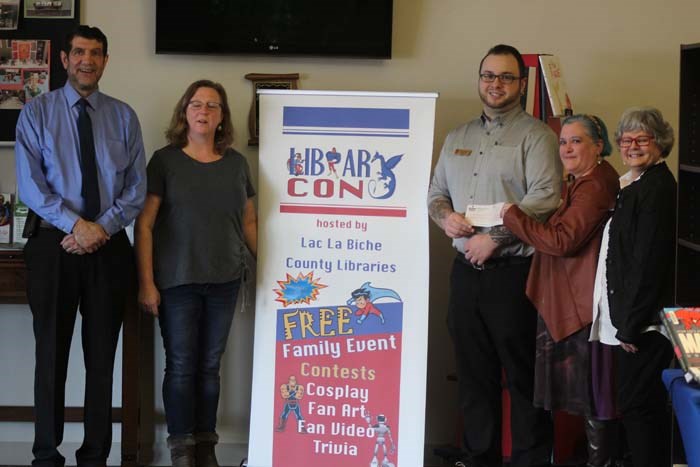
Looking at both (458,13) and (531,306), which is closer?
(531,306)

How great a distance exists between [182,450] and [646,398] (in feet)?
5.69

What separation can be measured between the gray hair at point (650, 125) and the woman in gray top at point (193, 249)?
147cm

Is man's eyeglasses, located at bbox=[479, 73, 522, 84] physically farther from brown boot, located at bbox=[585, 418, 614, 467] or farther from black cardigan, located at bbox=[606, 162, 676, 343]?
brown boot, located at bbox=[585, 418, 614, 467]

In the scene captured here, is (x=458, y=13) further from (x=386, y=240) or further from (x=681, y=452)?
(x=681, y=452)

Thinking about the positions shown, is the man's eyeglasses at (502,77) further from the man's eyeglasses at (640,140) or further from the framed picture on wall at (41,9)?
the framed picture on wall at (41,9)

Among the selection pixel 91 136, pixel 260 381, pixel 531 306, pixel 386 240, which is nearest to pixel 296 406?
pixel 260 381

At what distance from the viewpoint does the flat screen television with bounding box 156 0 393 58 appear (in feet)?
12.4

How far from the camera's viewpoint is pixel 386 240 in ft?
11.3

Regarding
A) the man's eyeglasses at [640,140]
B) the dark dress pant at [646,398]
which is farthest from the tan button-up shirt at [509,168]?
the dark dress pant at [646,398]

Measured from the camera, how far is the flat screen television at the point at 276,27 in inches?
148

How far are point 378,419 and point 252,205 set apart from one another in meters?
0.99

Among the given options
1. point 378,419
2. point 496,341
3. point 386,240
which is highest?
point 386,240

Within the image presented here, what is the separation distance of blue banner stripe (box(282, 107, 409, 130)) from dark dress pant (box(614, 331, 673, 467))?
47.8 inches

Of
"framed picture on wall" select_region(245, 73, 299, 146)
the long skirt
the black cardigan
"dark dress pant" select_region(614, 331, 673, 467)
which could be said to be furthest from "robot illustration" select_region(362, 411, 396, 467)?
"framed picture on wall" select_region(245, 73, 299, 146)
